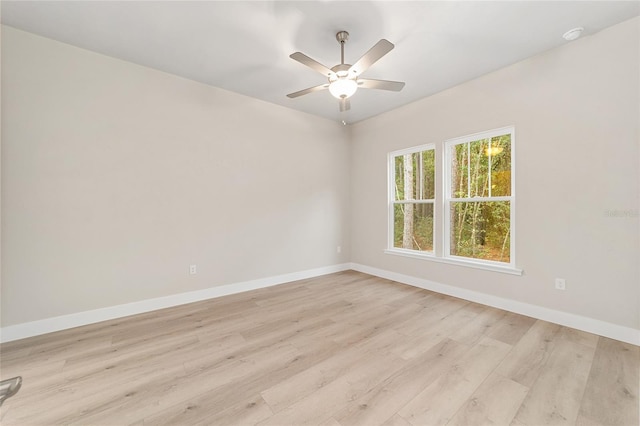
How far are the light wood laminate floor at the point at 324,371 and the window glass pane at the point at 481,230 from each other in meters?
0.72

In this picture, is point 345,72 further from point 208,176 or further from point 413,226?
point 413,226

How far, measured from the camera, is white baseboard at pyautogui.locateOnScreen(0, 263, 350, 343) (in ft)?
7.75

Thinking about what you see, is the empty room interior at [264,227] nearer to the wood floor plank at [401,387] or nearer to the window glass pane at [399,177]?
the wood floor plank at [401,387]

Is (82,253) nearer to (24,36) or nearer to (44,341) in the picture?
(44,341)

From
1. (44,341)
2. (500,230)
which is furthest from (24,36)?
(500,230)

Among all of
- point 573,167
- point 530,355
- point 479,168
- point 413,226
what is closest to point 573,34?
point 573,167

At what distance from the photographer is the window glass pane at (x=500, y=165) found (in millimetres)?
3045

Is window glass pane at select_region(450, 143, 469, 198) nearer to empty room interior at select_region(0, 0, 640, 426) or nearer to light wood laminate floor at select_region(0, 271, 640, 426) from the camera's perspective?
empty room interior at select_region(0, 0, 640, 426)

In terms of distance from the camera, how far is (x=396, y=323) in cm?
264

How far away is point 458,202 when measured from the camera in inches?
139

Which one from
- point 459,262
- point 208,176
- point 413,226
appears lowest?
point 459,262

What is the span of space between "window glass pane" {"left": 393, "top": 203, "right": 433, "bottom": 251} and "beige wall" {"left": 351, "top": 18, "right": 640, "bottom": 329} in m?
0.72

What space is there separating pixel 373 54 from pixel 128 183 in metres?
2.86

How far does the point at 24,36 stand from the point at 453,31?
13.1ft
